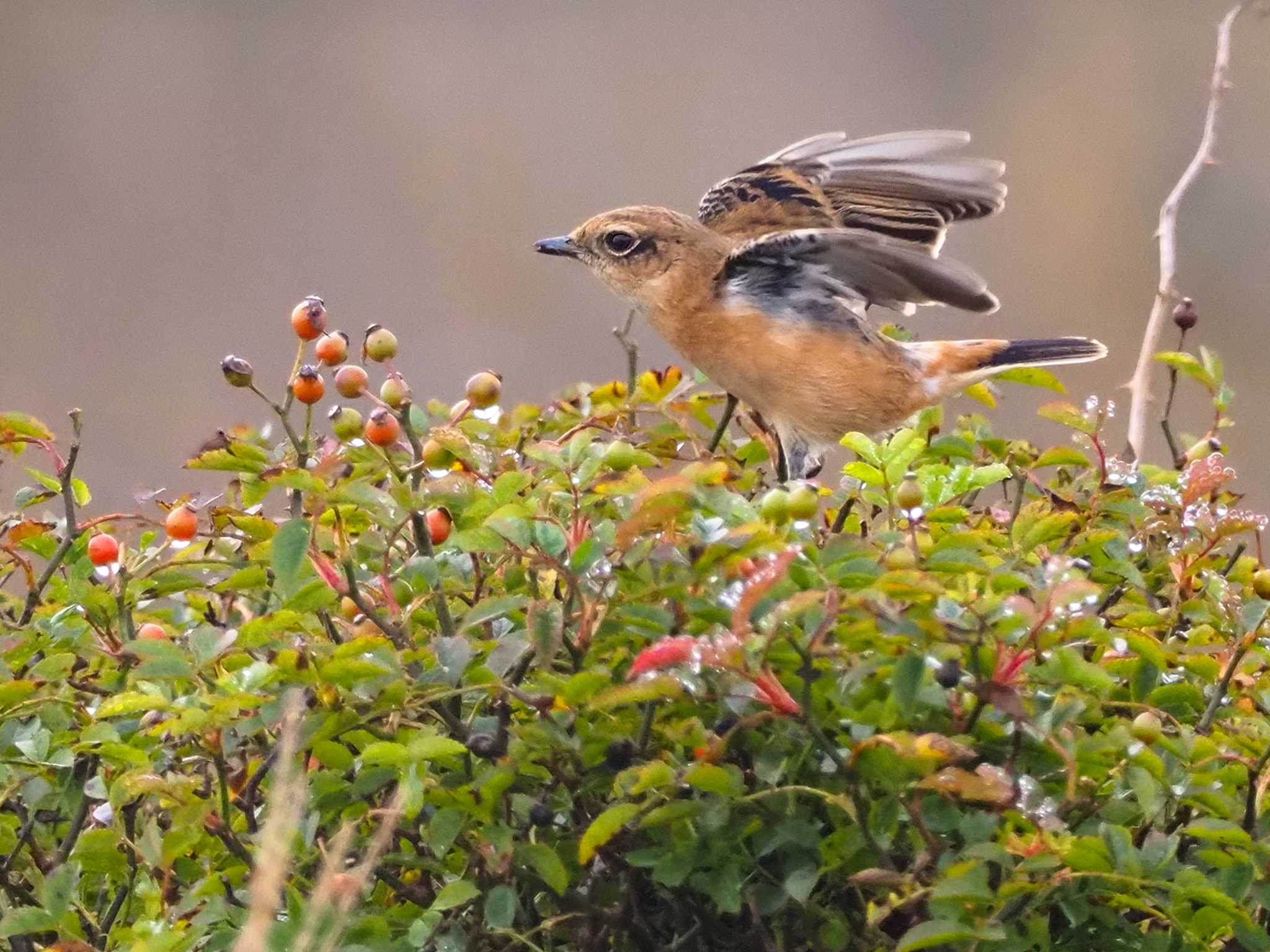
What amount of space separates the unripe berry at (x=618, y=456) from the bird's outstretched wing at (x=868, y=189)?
2.07m

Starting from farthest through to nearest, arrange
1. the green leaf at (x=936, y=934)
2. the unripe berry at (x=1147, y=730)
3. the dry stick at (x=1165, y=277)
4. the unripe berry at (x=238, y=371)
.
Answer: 1. the dry stick at (x=1165, y=277)
2. the unripe berry at (x=238, y=371)
3. the unripe berry at (x=1147, y=730)
4. the green leaf at (x=936, y=934)

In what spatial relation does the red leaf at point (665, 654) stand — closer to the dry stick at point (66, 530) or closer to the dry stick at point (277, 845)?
the dry stick at point (277, 845)

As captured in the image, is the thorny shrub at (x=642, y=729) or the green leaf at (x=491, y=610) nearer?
the thorny shrub at (x=642, y=729)

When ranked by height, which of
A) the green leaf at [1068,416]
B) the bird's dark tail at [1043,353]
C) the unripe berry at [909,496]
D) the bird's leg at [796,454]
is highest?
the unripe berry at [909,496]

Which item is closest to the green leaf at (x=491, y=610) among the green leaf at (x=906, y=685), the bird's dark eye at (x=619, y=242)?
the green leaf at (x=906, y=685)

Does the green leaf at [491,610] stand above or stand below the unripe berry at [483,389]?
below

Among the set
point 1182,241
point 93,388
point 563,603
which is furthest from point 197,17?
point 563,603

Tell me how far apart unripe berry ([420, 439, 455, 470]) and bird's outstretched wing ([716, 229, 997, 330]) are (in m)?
1.46

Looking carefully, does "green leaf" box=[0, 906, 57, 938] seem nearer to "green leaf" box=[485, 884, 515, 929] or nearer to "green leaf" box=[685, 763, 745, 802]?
"green leaf" box=[485, 884, 515, 929]

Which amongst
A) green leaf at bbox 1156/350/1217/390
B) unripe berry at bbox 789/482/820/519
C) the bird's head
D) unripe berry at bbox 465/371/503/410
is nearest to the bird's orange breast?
the bird's head

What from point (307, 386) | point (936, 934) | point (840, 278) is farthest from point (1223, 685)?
point (840, 278)

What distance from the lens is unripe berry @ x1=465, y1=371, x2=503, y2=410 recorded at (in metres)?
1.88

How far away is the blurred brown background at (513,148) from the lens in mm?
6715

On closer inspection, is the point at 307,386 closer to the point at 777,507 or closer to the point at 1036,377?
the point at 777,507
